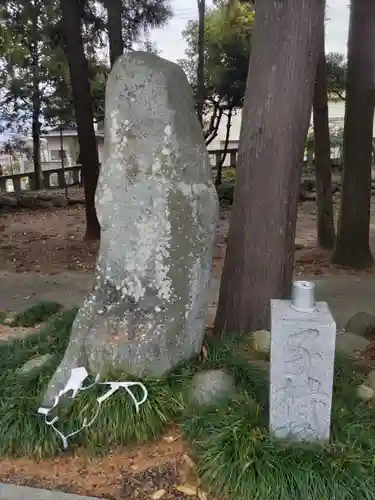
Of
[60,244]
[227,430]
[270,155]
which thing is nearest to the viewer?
[227,430]

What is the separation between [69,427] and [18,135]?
1390 cm

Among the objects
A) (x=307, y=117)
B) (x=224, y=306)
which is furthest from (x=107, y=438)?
(x=307, y=117)

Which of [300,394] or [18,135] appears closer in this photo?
[300,394]

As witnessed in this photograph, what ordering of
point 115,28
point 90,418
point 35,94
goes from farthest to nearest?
point 35,94 < point 115,28 < point 90,418

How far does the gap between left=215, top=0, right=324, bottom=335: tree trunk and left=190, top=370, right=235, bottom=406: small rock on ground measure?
102cm

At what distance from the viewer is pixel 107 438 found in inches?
94.7

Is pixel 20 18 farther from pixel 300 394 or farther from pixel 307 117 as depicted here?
pixel 300 394

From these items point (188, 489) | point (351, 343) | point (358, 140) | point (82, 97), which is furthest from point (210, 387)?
point (82, 97)

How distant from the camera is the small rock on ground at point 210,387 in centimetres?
254

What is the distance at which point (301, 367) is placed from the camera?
2.14 meters

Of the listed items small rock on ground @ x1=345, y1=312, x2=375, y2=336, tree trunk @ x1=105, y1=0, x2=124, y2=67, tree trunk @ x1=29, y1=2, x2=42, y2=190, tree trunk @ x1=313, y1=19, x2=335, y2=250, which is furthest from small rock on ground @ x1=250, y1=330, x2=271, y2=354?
tree trunk @ x1=29, y1=2, x2=42, y2=190

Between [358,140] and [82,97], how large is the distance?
466 cm

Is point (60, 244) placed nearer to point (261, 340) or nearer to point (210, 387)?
point (261, 340)

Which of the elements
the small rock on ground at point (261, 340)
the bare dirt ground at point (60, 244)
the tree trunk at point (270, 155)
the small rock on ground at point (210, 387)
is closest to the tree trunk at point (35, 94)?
the bare dirt ground at point (60, 244)
